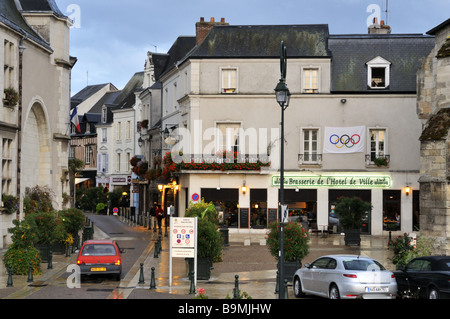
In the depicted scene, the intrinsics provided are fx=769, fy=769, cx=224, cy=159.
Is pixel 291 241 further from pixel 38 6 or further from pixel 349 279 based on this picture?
pixel 38 6

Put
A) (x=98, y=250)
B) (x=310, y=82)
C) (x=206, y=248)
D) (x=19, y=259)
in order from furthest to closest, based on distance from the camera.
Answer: (x=310, y=82), (x=98, y=250), (x=206, y=248), (x=19, y=259)

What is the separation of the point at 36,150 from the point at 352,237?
16.0 meters

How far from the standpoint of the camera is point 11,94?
3184cm

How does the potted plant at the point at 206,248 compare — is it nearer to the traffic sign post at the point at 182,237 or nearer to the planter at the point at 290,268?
the traffic sign post at the point at 182,237

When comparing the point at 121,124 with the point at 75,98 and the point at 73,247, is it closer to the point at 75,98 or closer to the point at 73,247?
the point at 75,98

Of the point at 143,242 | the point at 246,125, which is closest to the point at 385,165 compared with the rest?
the point at 246,125

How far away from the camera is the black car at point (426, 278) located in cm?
1739

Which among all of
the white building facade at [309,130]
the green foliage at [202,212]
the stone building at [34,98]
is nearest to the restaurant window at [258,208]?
the white building facade at [309,130]

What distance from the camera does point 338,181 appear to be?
43.6 meters

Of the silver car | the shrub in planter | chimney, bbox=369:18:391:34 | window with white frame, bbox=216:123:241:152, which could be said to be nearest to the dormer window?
chimney, bbox=369:18:391:34

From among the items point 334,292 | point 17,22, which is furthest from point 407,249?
point 17,22

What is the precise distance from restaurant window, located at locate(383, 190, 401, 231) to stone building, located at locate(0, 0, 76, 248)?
17.8 m

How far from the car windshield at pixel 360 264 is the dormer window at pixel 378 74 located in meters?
26.6

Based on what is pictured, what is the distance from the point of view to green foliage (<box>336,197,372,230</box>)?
121 ft
